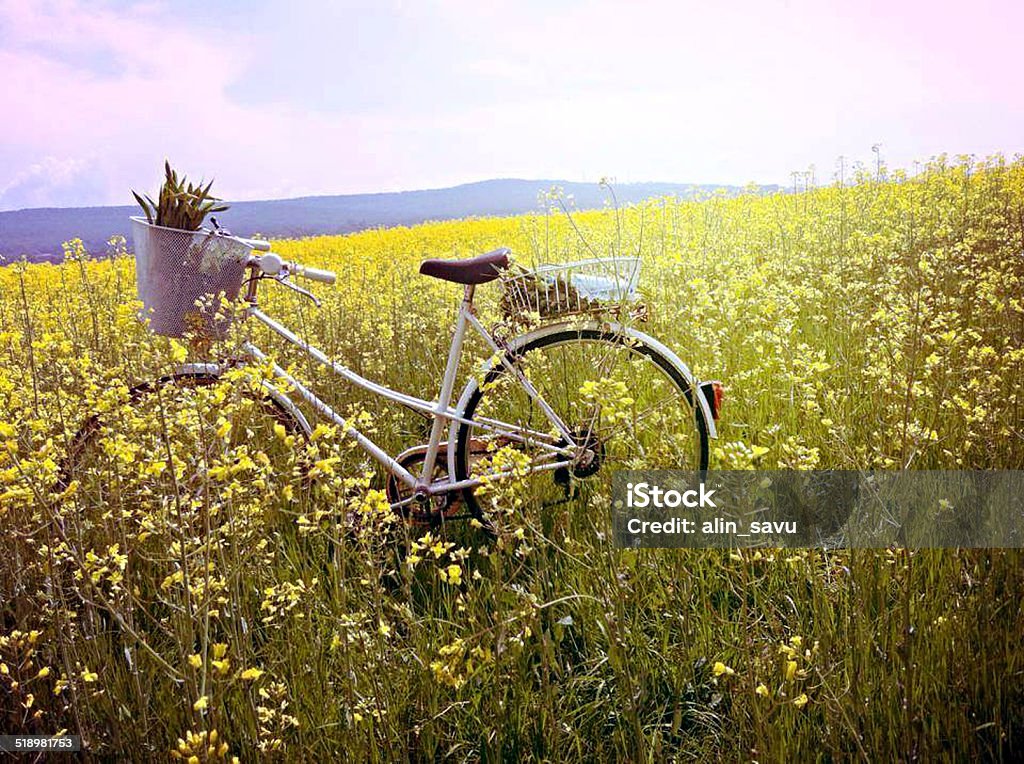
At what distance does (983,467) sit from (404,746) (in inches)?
72.7

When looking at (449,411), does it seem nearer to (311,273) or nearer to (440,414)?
(440,414)

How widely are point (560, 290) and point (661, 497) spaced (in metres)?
0.70

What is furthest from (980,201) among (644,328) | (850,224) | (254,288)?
(254,288)

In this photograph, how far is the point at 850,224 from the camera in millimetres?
6387

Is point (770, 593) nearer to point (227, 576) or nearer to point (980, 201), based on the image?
point (227, 576)

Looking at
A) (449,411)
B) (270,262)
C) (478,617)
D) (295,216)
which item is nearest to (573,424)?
(449,411)

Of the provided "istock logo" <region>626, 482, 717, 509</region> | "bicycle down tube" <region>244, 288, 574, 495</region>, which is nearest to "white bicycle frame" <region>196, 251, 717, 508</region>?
"bicycle down tube" <region>244, 288, 574, 495</region>

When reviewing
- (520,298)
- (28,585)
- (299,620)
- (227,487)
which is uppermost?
(520,298)

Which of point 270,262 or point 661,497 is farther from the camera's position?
point 270,262

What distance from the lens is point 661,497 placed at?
206 centimetres
